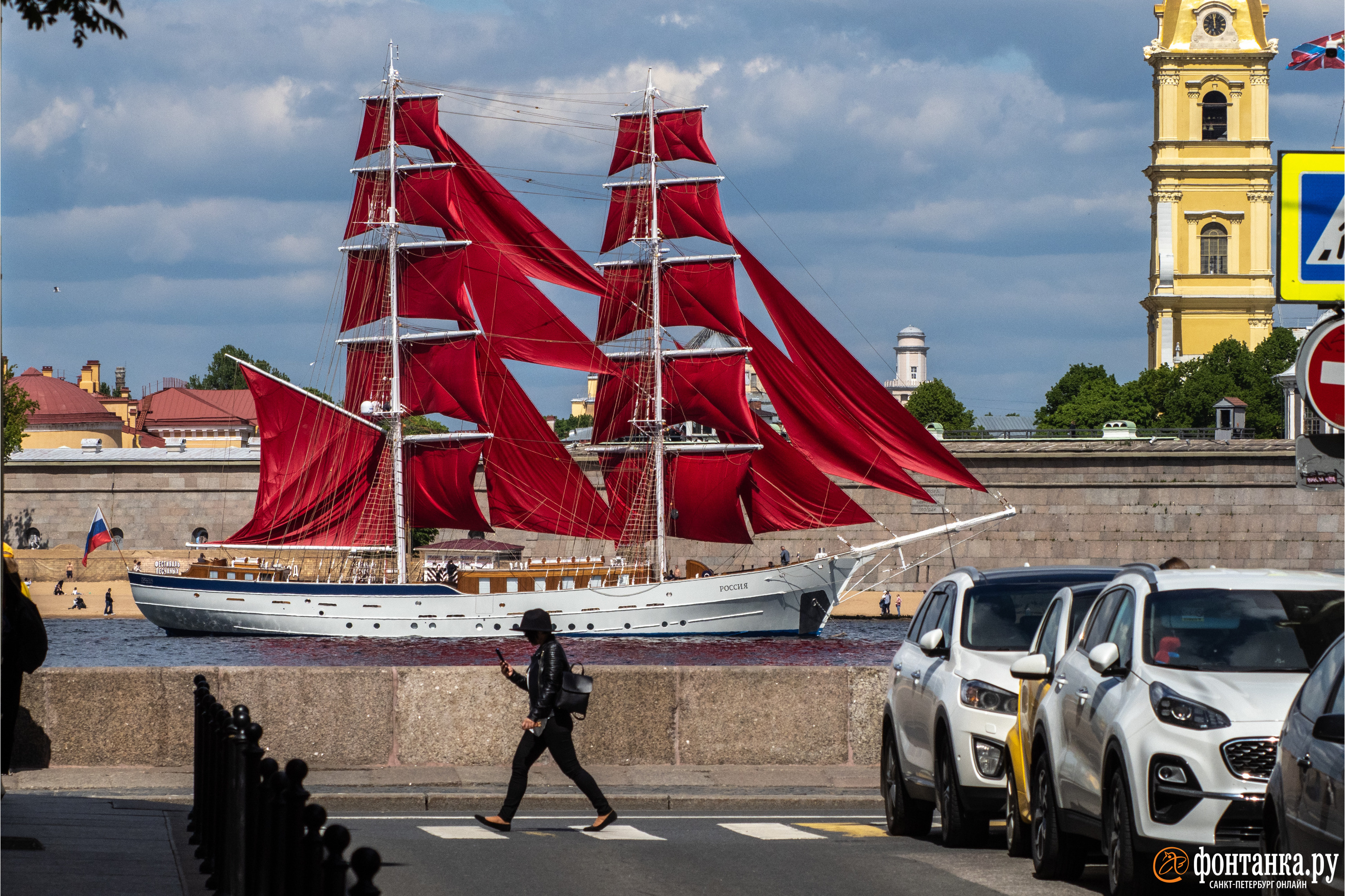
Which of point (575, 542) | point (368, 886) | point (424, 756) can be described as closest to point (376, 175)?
point (575, 542)

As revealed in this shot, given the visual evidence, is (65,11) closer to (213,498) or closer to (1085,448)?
(1085,448)

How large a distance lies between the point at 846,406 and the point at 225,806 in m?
42.6

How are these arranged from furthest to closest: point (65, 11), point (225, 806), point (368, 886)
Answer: point (225, 806) → point (65, 11) → point (368, 886)

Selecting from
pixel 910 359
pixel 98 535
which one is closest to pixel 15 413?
pixel 98 535

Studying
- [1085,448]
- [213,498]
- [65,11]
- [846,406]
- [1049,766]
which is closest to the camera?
[65,11]

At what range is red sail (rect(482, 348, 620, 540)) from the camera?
182 feet

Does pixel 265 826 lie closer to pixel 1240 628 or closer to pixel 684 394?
pixel 1240 628

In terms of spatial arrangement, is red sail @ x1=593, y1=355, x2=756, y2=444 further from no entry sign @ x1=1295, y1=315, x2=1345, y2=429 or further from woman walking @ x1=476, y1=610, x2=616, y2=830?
no entry sign @ x1=1295, y1=315, x2=1345, y2=429

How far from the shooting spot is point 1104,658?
332 inches

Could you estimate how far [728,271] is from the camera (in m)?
58.2

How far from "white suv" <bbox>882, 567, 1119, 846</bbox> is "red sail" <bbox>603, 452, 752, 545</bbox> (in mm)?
42905

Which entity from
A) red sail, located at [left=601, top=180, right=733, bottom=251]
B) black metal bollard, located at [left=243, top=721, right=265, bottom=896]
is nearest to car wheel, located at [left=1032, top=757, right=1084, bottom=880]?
black metal bollard, located at [left=243, top=721, right=265, bottom=896]

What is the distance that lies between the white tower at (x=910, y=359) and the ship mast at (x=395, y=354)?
13255cm

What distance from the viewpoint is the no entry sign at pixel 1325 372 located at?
8539mm
